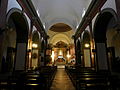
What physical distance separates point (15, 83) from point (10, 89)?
1.02 feet

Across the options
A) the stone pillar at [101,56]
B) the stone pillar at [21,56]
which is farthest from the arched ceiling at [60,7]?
the stone pillar at [21,56]

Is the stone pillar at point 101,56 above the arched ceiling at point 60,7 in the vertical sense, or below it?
below

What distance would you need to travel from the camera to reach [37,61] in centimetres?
1024

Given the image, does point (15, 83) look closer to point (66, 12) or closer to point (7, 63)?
point (7, 63)

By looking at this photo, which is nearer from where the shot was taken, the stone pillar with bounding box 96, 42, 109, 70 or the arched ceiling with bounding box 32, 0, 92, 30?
the stone pillar with bounding box 96, 42, 109, 70

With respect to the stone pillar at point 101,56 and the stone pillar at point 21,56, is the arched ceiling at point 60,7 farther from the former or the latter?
the stone pillar at point 21,56

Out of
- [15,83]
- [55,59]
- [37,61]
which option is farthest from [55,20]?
[55,59]

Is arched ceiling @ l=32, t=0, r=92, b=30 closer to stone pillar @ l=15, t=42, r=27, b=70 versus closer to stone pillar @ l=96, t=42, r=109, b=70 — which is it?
stone pillar @ l=96, t=42, r=109, b=70

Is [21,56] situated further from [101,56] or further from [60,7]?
[60,7]

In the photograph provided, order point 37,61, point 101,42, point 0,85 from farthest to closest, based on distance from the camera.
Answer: point 37,61, point 101,42, point 0,85

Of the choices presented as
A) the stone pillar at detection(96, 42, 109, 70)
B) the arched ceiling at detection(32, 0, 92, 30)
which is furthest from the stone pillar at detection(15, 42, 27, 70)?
the stone pillar at detection(96, 42, 109, 70)

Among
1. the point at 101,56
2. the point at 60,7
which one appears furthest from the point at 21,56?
the point at 60,7

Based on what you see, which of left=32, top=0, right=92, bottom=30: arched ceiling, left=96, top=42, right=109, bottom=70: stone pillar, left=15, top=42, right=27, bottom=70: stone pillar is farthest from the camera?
left=32, top=0, right=92, bottom=30: arched ceiling

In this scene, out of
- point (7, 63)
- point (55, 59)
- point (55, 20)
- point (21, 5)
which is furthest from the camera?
point (55, 59)
